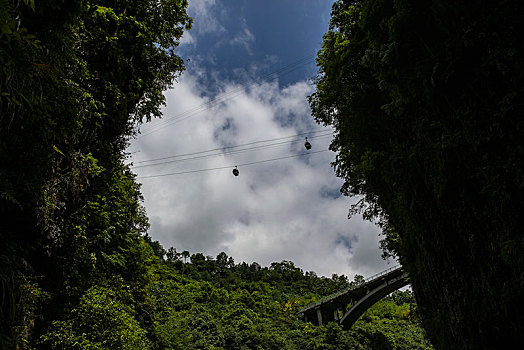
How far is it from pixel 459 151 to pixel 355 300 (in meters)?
32.8

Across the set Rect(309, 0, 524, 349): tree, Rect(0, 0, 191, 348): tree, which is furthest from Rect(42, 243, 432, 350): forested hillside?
Rect(309, 0, 524, 349): tree

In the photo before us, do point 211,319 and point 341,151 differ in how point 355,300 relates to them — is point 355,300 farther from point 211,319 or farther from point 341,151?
point 341,151

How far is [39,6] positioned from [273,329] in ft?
100

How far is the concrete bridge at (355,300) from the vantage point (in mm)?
29266

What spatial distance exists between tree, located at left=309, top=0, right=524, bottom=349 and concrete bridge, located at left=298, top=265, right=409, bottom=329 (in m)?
23.7

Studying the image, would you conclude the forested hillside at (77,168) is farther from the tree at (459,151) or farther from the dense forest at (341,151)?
the tree at (459,151)

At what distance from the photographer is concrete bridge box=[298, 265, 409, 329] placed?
29266mm

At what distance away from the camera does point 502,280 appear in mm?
3969

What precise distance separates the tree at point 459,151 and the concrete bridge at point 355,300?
23662mm

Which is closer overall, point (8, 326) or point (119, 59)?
point (8, 326)

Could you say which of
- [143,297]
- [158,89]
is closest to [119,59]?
[158,89]

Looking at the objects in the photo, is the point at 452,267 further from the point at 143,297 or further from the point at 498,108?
the point at 143,297

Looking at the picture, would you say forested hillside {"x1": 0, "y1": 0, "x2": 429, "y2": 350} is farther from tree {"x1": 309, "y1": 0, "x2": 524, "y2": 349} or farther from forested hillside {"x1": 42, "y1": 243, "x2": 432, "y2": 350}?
tree {"x1": 309, "y1": 0, "x2": 524, "y2": 349}

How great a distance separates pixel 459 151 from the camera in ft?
15.1
